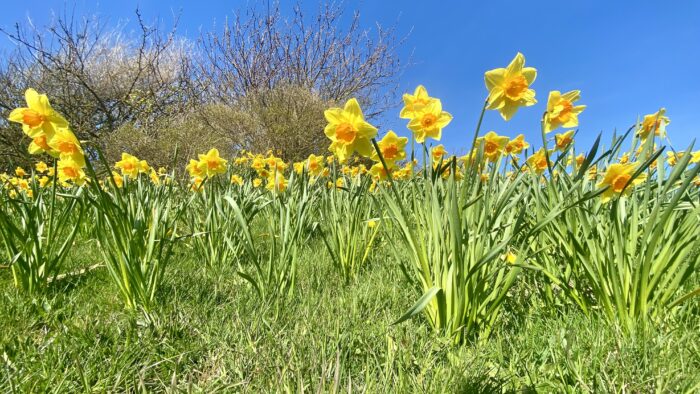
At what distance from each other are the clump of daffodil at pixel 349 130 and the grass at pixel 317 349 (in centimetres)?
56

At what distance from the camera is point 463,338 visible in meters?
1.28

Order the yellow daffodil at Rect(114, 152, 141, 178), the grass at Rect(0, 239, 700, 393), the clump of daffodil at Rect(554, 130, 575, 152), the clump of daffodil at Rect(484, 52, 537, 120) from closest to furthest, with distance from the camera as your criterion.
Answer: the grass at Rect(0, 239, 700, 393)
the clump of daffodil at Rect(484, 52, 537, 120)
the clump of daffodil at Rect(554, 130, 575, 152)
the yellow daffodil at Rect(114, 152, 141, 178)

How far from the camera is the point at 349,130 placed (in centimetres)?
120

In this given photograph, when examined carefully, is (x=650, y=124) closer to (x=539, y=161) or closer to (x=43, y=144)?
(x=539, y=161)

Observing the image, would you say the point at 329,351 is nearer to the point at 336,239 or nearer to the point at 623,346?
the point at 623,346

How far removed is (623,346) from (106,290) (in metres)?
2.00

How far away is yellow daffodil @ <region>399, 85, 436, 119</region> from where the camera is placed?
1.32 meters

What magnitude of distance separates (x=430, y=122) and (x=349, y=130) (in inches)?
11.4

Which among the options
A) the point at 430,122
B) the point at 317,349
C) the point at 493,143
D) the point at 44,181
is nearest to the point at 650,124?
the point at 493,143

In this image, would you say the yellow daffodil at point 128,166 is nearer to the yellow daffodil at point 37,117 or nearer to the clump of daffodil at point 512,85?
the yellow daffodil at point 37,117

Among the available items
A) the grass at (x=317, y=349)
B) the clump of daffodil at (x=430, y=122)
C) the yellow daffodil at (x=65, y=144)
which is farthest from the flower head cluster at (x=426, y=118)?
the yellow daffodil at (x=65, y=144)

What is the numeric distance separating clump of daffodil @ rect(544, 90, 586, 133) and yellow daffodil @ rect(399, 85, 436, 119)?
0.40m

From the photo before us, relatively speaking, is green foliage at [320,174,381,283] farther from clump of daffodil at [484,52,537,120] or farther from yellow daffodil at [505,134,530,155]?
clump of daffodil at [484,52,537,120]

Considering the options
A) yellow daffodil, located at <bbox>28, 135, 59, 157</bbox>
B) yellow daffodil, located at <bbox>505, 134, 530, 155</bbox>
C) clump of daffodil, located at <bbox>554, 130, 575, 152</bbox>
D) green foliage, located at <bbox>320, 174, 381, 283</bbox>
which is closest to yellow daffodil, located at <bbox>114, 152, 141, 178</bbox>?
yellow daffodil, located at <bbox>28, 135, 59, 157</bbox>
